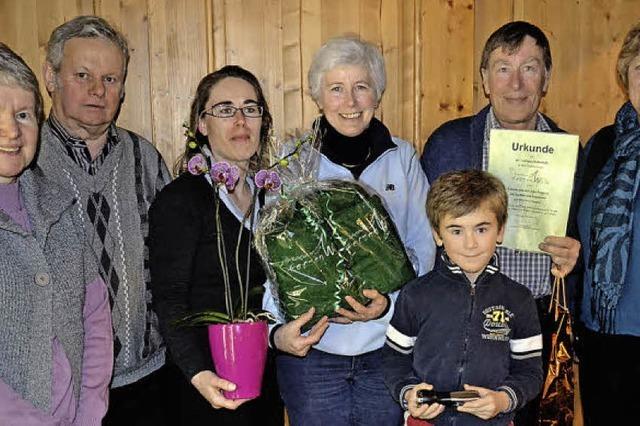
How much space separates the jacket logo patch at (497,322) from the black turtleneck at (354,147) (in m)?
0.59

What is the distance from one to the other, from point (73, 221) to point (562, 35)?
2159mm

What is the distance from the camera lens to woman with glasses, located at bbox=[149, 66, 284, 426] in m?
1.77

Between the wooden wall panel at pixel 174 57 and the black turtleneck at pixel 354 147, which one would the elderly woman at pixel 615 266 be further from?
the wooden wall panel at pixel 174 57

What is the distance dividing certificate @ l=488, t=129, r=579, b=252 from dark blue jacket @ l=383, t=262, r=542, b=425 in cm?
28

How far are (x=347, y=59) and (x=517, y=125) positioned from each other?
61 cm

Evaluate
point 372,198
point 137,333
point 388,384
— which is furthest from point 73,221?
point 388,384

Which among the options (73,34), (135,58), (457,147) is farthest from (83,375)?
(135,58)

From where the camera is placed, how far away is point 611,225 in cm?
208

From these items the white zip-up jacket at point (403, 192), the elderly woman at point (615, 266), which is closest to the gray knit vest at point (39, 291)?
the white zip-up jacket at point (403, 192)

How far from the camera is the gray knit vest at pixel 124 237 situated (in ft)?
6.57

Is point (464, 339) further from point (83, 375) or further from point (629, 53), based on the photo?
point (629, 53)

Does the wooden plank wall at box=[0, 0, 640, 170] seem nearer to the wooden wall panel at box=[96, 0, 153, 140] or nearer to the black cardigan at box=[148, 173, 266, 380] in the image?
the wooden wall panel at box=[96, 0, 153, 140]

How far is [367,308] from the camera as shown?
1801mm

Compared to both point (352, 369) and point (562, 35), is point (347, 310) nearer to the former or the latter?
point (352, 369)
